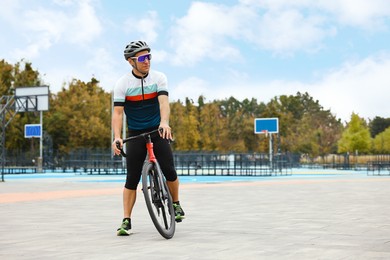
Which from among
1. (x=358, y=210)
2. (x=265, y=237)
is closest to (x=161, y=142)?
(x=265, y=237)

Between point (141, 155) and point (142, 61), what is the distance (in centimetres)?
97

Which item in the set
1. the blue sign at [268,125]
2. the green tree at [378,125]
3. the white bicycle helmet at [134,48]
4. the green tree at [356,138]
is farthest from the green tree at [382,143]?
the white bicycle helmet at [134,48]

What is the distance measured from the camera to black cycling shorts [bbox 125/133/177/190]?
21.6ft

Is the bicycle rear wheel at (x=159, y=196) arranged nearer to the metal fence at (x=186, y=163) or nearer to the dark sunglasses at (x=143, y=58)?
the dark sunglasses at (x=143, y=58)

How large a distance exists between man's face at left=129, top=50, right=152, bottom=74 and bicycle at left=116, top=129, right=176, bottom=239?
0.66m

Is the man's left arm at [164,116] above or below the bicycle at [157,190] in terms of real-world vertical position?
above

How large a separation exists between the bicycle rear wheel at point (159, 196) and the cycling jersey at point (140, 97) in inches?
19.4

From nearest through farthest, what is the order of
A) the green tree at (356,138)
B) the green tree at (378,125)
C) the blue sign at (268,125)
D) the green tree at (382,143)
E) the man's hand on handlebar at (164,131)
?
the man's hand on handlebar at (164,131) → the blue sign at (268,125) → the green tree at (356,138) → the green tree at (382,143) → the green tree at (378,125)

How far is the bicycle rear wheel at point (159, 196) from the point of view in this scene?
20.4 feet

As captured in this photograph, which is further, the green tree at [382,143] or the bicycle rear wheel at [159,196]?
the green tree at [382,143]

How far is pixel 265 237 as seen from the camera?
6.29 metres

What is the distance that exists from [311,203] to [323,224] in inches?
149

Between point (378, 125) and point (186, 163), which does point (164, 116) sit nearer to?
point (186, 163)

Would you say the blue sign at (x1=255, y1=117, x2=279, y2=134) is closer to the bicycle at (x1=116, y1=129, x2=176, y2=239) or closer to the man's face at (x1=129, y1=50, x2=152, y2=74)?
the man's face at (x1=129, y1=50, x2=152, y2=74)
